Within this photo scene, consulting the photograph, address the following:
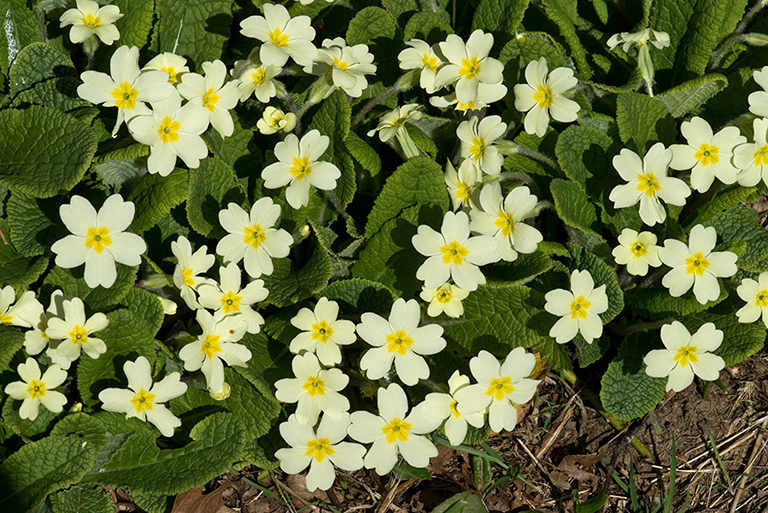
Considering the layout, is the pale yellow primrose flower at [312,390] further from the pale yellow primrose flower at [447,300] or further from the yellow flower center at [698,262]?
the yellow flower center at [698,262]

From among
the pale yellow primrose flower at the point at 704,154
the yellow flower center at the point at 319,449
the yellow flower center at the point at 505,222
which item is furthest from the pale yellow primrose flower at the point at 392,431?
the pale yellow primrose flower at the point at 704,154

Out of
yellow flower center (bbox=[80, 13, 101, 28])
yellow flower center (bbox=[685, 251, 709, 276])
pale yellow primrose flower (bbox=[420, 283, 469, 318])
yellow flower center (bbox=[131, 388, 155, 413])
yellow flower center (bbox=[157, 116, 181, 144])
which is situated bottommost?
yellow flower center (bbox=[131, 388, 155, 413])

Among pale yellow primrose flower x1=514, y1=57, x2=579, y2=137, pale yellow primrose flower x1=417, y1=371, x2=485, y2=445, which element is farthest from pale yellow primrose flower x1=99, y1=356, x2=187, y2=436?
pale yellow primrose flower x1=514, y1=57, x2=579, y2=137

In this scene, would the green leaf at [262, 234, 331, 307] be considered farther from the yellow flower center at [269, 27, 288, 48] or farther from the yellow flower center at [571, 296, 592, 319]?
the yellow flower center at [571, 296, 592, 319]

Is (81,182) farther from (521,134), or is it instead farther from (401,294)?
(521,134)

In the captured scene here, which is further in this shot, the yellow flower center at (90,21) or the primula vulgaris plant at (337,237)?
the yellow flower center at (90,21)

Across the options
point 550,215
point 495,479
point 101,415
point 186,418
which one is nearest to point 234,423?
point 186,418
